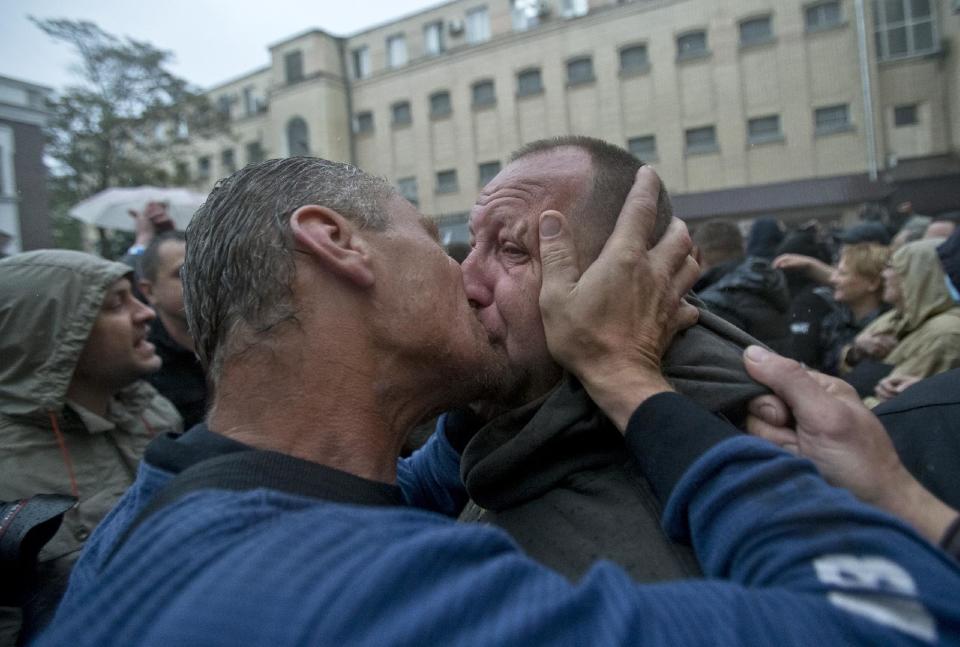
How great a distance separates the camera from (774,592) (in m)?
0.94

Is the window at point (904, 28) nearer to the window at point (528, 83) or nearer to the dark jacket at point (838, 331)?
the window at point (528, 83)

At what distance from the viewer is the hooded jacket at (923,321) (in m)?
3.65

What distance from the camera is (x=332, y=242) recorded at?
1474mm

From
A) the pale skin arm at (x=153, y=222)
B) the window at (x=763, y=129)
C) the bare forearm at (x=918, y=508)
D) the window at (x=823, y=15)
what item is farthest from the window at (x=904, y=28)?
the bare forearm at (x=918, y=508)

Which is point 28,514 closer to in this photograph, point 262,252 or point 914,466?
point 262,252

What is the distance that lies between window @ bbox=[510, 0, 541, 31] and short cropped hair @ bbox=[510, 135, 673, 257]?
26441 mm

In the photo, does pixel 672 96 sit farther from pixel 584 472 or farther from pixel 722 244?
pixel 584 472

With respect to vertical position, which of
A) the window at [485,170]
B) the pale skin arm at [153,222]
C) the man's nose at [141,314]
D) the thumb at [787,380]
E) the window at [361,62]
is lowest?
the thumb at [787,380]

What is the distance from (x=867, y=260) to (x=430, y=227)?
14.3 feet

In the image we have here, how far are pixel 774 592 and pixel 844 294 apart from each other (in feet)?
15.5

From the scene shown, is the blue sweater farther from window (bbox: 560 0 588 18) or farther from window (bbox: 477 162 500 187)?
window (bbox: 560 0 588 18)

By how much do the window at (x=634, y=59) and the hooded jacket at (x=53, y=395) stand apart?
2388 centimetres

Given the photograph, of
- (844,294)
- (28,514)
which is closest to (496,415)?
(28,514)

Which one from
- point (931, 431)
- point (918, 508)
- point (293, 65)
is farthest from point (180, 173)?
point (918, 508)
